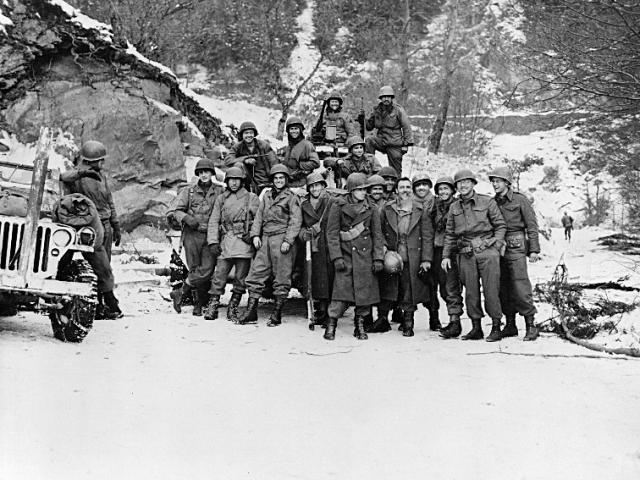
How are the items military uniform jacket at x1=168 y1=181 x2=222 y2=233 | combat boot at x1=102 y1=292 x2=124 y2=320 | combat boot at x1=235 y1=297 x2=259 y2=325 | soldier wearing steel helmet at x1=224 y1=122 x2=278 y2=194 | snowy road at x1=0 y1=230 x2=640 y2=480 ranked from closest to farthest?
snowy road at x1=0 y1=230 x2=640 y2=480
combat boot at x1=102 y1=292 x2=124 y2=320
combat boot at x1=235 y1=297 x2=259 y2=325
military uniform jacket at x1=168 y1=181 x2=222 y2=233
soldier wearing steel helmet at x1=224 y1=122 x2=278 y2=194

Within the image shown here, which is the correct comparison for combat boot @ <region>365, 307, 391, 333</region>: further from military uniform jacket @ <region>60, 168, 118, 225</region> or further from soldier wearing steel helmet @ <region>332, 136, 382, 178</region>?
military uniform jacket @ <region>60, 168, 118, 225</region>

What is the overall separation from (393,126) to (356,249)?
4244 mm

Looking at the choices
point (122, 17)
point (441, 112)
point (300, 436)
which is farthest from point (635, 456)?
point (441, 112)

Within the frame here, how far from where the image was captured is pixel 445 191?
758cm

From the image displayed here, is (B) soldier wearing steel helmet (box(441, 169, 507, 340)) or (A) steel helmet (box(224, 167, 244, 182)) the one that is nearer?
(B) soldier wearing steel helmet (box(441, 169, 507, 340))

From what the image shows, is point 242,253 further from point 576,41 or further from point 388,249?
point 576,41

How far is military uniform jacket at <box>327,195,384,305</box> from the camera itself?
7156 mm

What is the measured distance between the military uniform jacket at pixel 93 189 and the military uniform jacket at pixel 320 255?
2.29 m

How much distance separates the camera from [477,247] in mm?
6973

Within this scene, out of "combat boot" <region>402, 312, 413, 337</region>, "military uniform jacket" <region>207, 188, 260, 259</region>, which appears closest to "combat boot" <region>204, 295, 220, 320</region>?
"military uniform jacket" <region>207, 188, 260, 259</region>

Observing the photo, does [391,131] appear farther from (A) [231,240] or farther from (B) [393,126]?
(A) [231,240]

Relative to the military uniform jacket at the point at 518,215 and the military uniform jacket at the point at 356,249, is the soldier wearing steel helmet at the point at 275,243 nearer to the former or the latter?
the military uniform jacket at the point at 356,249

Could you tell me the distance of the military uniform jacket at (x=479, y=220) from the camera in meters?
6.98

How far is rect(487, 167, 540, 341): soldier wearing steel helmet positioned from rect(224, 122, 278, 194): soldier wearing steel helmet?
327 centimetres
